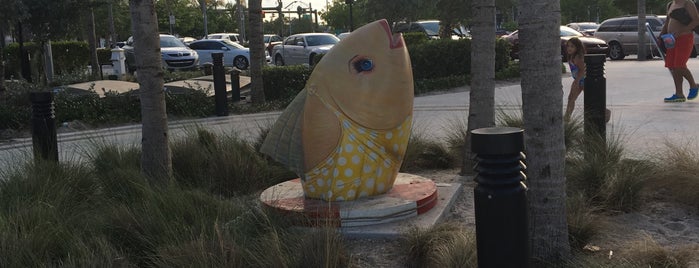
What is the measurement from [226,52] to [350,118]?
1025 inches

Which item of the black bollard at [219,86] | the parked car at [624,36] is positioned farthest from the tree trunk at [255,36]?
the parked car at [624,36]

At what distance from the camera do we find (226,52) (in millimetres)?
29641

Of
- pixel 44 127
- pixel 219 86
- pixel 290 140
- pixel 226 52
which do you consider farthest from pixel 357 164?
pixel 226 52

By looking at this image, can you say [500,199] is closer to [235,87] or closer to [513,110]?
[513,110]

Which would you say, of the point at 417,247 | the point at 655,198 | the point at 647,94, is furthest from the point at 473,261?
the point at 647,94

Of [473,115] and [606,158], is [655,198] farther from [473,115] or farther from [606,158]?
[473,115]

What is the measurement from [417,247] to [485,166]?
1.15 metres

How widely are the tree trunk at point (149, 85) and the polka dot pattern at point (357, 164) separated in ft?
4.83

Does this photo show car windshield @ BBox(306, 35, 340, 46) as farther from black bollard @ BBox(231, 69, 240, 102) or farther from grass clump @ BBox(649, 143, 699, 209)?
grass clump @ BBox(649, 143, 699, 209)

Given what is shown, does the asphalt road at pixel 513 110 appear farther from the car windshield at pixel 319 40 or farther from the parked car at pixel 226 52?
the parked car at pixel 226 52

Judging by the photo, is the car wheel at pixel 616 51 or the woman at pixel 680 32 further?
the car wheel at pixel 616 51

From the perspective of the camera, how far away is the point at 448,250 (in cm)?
339

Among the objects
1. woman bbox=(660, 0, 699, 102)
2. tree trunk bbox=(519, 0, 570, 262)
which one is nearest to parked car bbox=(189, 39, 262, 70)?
woman bbox=(660, 0, 699, 102)

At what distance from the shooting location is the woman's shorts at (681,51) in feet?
32.8
